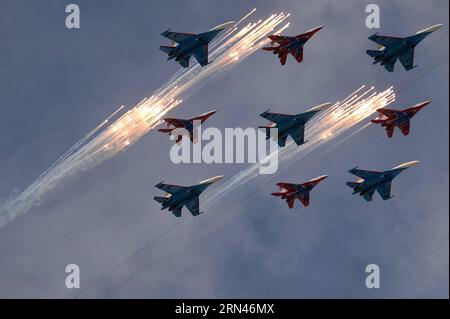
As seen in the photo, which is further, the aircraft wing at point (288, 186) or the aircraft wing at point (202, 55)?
the aircraft wing at point (288, 186)

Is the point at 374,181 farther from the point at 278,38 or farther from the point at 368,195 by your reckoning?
the point at 278,38

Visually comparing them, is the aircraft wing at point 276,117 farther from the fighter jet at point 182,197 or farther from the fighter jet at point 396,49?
the fighter jet at point 396,49

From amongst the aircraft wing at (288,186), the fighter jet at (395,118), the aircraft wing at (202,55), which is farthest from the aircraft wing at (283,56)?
the aircraft wing at (288,186)

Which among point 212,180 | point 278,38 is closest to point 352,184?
point 212,180

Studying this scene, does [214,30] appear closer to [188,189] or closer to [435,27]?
[188,189]
